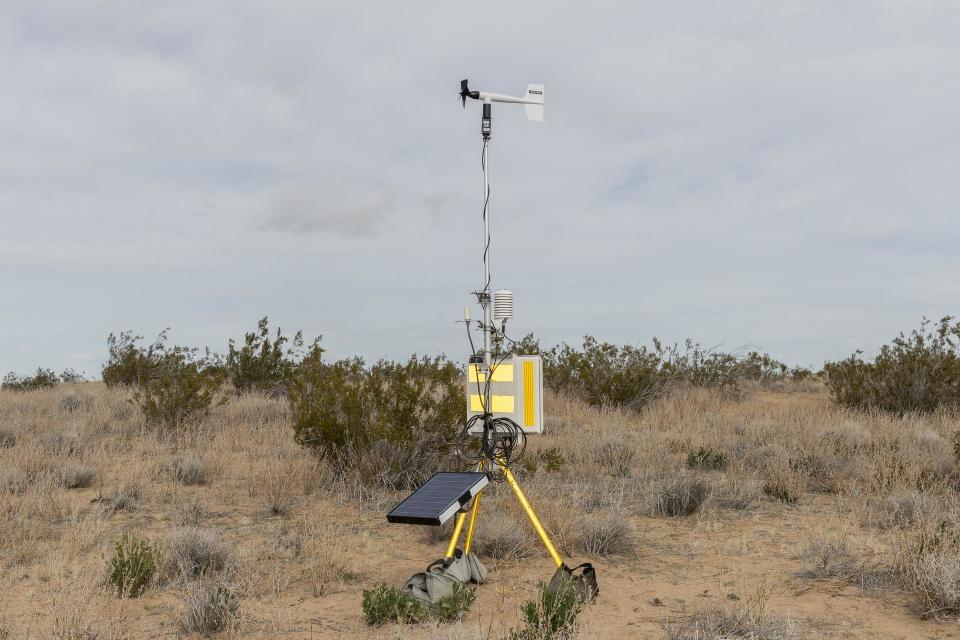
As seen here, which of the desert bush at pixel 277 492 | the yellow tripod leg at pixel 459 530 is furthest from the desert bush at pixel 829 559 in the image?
the desert bush at pixel 277 492

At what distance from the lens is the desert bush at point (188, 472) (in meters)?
8.59

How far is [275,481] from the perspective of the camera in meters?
7.72

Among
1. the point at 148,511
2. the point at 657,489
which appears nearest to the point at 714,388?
the point at 657,489

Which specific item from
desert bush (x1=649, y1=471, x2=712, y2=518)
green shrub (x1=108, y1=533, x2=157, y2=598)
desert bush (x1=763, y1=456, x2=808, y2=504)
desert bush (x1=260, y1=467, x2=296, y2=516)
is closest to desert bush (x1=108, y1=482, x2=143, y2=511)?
desert bush (x1=260, y1=467, x2=296, y2=516)

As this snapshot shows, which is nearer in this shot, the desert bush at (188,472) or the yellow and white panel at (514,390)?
the yellow and white panel at (514,390)

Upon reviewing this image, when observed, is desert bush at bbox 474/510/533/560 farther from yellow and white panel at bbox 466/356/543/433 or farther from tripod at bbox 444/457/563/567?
yellow and white panel at bbox 466/356/543/433

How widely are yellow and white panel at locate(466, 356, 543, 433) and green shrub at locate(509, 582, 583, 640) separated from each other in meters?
1.24

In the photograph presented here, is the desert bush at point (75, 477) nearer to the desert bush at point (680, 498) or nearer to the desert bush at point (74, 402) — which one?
the desert bush at point (74, 402)

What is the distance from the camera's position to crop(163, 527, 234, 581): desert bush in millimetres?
5707

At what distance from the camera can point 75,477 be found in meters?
8.34

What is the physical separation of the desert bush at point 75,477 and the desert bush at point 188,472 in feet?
2.80

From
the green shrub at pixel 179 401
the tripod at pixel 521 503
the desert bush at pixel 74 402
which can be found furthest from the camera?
the desert bush at pixel 74 402

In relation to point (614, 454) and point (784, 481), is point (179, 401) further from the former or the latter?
point (784, 481)

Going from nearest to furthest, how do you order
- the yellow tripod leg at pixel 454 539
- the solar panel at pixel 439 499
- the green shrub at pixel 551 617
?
1. the green shrub at pixel 551 617
2. the solar panel at pixel 439 499
3. the yellow tripod leg at pixel 454 539
